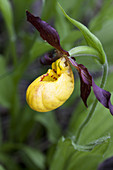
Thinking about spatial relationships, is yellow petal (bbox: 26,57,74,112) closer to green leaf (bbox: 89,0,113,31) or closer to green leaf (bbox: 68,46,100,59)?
green leaf (bbox: 68,46,100,59)

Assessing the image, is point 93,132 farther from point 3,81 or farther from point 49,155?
point 3,81

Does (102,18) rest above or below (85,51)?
below

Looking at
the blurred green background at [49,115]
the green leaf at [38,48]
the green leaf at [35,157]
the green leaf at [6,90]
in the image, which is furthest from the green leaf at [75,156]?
the green leaf at [6,90]

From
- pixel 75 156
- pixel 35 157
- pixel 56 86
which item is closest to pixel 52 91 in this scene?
pixel 56 86

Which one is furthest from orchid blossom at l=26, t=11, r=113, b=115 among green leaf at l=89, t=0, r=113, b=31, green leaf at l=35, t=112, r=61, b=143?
green leaf at l=35, t=112, r=61, b=143

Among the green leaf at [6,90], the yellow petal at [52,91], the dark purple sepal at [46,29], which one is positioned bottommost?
the green leaf at [6,90]

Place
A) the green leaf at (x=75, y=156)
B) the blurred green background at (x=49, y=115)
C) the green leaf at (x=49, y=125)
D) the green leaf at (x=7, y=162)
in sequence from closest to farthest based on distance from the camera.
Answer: the green leaf at (x=75, y=156) < the blurred green background at (x=49, y=115) < the green leaf at (x=7, y=162) < the green leaf at (x=49, y=125)

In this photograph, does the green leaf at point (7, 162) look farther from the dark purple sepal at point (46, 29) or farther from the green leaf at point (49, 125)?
the dark purple sepal at point (46, 29)

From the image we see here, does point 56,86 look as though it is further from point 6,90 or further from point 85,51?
point 6,90
